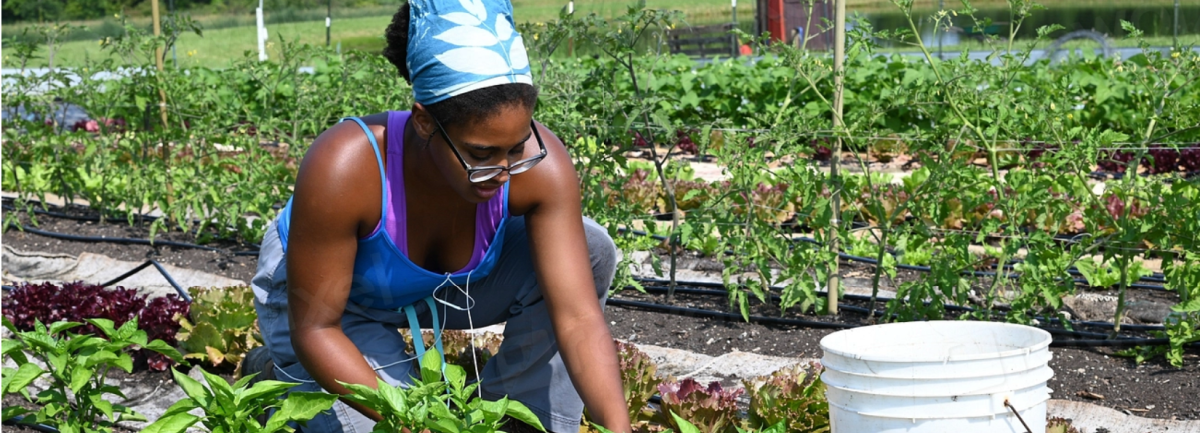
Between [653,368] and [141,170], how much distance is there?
3587 mm

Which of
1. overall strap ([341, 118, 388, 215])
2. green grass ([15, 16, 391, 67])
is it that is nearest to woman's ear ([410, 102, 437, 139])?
overall strap ([341, 118, 388, 215])

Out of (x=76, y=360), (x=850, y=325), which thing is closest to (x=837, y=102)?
(x=850, y=325)

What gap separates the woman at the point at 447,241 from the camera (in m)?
1.88

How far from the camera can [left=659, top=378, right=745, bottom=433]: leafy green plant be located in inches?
96.0

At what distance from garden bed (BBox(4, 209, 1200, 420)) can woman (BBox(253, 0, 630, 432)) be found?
115 cm

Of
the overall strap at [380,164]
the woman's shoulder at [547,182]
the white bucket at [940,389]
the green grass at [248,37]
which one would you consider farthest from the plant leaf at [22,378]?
the green grass at [248,37]

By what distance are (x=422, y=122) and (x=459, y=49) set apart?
16cm

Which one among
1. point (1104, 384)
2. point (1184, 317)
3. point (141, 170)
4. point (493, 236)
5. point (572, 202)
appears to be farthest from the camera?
point (141, 170)

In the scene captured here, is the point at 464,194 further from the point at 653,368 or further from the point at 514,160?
the point at 653,368

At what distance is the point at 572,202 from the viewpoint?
2.13m

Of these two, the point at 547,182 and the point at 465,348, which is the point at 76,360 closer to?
the point at 547,182

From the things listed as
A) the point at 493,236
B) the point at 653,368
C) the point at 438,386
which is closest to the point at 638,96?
the point at 653,368

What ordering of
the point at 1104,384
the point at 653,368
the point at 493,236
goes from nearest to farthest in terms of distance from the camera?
the point at 493,236 < the point at 653,368 < the point at 1104,384

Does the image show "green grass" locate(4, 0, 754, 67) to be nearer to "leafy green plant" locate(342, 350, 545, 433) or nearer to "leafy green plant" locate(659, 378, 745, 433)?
"leafy green plant" locate(659, 378, 745, 433)
